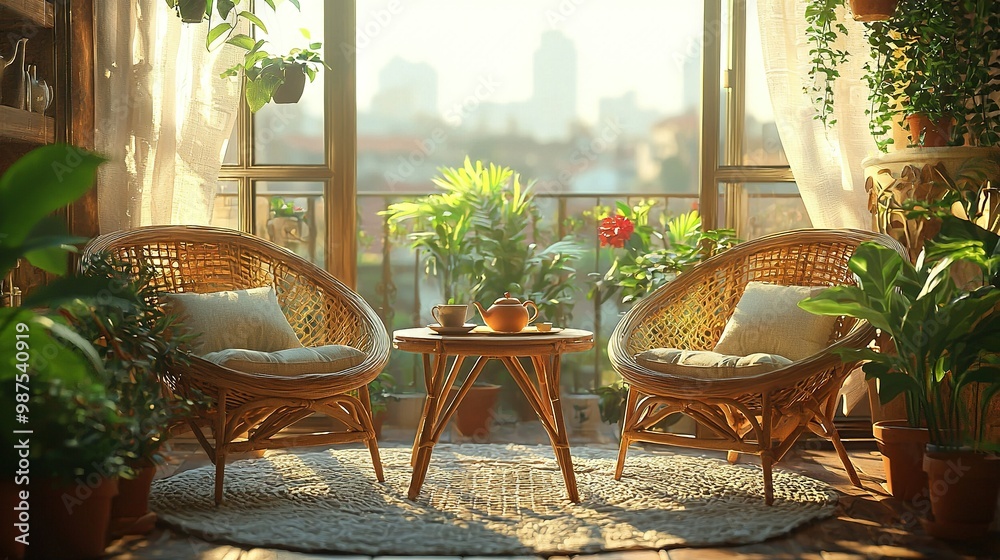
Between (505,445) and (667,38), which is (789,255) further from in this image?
(667,38)

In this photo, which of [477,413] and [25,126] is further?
[477,413]

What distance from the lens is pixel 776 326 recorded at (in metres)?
3.03

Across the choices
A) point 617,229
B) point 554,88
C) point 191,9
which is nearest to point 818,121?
point 617,229

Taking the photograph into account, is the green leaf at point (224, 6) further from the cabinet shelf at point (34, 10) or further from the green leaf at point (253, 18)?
the cabinet shelf at point (34, 10)

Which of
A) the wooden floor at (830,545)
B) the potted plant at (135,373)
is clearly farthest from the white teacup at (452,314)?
the wooden floor at (830,545)

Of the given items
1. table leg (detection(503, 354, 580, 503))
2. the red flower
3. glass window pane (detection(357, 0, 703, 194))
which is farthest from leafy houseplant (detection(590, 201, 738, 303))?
table leg (detection(503, 354, 580, 503))

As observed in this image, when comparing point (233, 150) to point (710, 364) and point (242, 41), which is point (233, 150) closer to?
point (242, 41)

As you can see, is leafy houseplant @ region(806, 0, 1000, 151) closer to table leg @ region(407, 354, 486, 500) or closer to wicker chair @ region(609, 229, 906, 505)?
wicker chair @ region(609, 229, 906, 505)

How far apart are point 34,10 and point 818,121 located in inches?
112

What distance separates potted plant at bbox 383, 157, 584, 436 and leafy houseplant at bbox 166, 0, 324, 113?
71 cm

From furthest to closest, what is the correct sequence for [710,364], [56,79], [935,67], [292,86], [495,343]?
[292,86]
[56,79]
[935,67]
[710,364]
[495,343]

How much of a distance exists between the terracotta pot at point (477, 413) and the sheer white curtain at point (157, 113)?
1274mm

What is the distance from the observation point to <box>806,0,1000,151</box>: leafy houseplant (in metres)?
3.11

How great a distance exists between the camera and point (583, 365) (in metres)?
4.82
